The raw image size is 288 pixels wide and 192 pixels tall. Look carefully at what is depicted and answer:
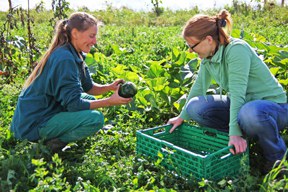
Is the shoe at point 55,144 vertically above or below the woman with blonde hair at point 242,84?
below

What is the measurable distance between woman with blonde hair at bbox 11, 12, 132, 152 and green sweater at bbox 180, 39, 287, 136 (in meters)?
0.76

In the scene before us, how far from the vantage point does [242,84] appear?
2.83 m

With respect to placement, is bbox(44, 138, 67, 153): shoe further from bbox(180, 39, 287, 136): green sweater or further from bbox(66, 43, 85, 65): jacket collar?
bbox(180, 39, 287, 136): green sweater

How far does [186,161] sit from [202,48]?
0.79 meters

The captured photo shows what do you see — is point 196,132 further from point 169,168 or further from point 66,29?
point 66,29

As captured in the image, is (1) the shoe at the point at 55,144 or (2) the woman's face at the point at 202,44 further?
(1) the shoe at the point at 55,144

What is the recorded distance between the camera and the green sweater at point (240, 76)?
112 inches

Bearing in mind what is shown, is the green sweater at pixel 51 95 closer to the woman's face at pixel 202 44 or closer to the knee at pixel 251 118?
the woman's face at pixel 202 44

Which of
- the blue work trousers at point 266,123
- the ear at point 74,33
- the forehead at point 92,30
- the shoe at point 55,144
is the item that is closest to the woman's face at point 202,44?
the blue work trousers at point 266,123

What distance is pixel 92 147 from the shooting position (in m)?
3.38

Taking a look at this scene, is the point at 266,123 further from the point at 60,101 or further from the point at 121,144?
the point at 60,101

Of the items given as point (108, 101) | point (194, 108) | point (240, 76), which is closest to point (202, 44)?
point (240, 76)

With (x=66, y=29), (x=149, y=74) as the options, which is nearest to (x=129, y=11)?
(x=149, y=74)

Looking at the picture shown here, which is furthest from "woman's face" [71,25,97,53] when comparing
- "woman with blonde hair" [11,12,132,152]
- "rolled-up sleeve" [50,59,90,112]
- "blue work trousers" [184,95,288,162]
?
"blue work trousers" [184,95,288,162]
